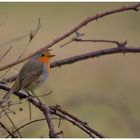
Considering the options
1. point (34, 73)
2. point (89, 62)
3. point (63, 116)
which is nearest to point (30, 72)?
point (34, 73)

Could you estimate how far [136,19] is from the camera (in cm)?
959

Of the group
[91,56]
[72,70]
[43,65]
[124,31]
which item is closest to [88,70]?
[72,70]

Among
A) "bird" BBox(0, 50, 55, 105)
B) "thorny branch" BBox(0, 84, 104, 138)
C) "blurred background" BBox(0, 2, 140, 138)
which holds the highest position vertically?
"thorny branch" BBox(0, 84, 104, 138)

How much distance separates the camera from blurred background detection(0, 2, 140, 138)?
19.1ft

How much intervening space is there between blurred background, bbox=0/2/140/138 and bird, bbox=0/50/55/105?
1499 mm

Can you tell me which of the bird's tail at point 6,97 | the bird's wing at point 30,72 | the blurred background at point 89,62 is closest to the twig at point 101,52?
the bird's tail at point 6,97

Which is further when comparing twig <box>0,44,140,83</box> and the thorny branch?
twig <box>0,44,140,83</box>

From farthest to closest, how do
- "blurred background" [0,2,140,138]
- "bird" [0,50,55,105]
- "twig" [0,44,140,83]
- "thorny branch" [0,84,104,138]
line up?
1. "blurred background" [0,2,140,138]
2. "bird" [0,50,55,105]
3. "twig" [0,44,140,83]
4. "thorny branch" [0,84,104,138]

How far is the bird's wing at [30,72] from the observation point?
2.42 metres

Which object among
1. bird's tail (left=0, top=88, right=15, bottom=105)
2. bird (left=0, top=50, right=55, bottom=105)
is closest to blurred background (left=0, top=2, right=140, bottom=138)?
bird (left=0, top=50, right=55, bottom=105)

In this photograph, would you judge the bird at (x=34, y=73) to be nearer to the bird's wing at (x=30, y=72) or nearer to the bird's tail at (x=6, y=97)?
the bird's wing at (x=30, y=72)

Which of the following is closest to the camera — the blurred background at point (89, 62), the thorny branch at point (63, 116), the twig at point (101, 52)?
the thorny branch at point (63, 116)

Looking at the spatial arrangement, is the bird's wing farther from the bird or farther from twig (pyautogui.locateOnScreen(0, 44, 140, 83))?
twig (pyautogui.locateOnScreen(0, 44, 140, 83))

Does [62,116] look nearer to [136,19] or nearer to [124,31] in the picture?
[124,31]
